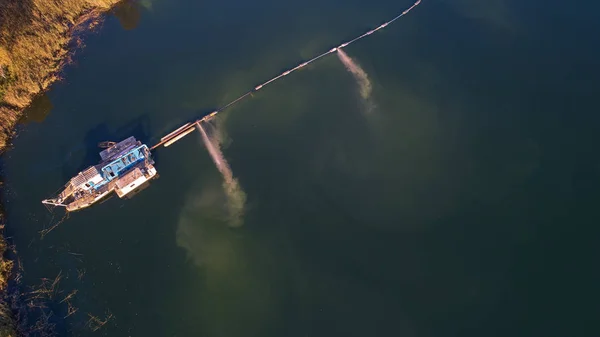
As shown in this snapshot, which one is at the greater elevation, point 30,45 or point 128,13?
point 30,45

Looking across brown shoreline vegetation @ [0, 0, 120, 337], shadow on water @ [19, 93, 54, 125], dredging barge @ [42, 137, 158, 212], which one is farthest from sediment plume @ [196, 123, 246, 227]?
brown shoreline vegetation @ [0, 0, 120, 337]

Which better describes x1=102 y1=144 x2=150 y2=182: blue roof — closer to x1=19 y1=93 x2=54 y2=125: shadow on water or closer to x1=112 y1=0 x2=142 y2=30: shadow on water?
x1=19 y1=93 x2=54 y2=125: shadow on water

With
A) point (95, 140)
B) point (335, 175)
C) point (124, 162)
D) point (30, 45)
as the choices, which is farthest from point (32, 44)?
point (335, 175)

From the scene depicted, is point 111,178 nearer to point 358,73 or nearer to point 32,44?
point 32,44

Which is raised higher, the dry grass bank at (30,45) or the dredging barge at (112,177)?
the dry grass bank at (30,45)

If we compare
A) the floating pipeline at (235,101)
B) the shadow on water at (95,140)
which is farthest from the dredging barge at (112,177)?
the floating pipeline at (235,101)

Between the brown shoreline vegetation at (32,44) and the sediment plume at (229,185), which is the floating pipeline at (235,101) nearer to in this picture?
the sediment plume at (229,185)

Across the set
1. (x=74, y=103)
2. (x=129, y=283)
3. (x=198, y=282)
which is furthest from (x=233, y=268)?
(x=74, y=103)
